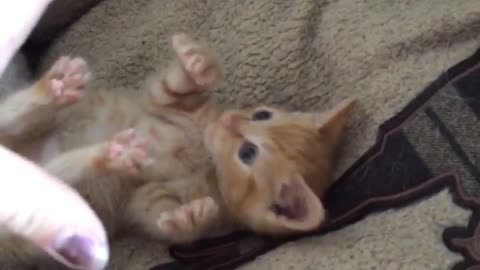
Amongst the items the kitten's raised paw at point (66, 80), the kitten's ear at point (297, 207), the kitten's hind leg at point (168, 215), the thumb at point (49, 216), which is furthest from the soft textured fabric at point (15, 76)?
the thumb at point (49, 216)

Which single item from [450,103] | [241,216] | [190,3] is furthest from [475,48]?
[190,3]

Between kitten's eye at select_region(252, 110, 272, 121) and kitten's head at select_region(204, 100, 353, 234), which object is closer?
kitten's head at select_region(204, 100, 353, 234)

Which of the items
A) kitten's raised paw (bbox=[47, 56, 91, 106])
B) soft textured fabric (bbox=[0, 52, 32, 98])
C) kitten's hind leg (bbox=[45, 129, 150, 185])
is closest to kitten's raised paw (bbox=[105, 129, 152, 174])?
kitten's hind leg (bbox=[45, 129, 150, 185])

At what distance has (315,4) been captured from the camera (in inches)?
60.6

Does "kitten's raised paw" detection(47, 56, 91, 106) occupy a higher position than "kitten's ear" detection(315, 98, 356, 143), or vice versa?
"kitten's raised paw" detection(47, 56, 91, 106)

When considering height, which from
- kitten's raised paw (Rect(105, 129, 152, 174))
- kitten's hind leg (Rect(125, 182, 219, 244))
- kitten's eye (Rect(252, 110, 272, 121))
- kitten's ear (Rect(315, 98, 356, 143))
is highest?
kitten's raised paw (Rect(105, 129, 152, 174))

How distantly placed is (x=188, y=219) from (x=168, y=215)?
0.10 feet

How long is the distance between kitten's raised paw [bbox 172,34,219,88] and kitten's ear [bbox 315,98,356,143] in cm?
17

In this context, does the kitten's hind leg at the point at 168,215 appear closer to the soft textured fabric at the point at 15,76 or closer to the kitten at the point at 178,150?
the kitten at the point at 178,150

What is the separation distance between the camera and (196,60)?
1370mm

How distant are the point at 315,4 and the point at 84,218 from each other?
2.51 feet

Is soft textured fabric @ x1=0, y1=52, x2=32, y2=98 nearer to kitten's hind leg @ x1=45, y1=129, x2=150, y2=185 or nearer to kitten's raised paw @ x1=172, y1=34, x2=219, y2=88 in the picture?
kitten's hind leg @ x1=45, y1=129, x2=150, y2=185

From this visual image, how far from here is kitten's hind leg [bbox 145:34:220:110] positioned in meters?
1.37

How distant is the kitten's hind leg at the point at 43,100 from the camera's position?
1.35 metres
